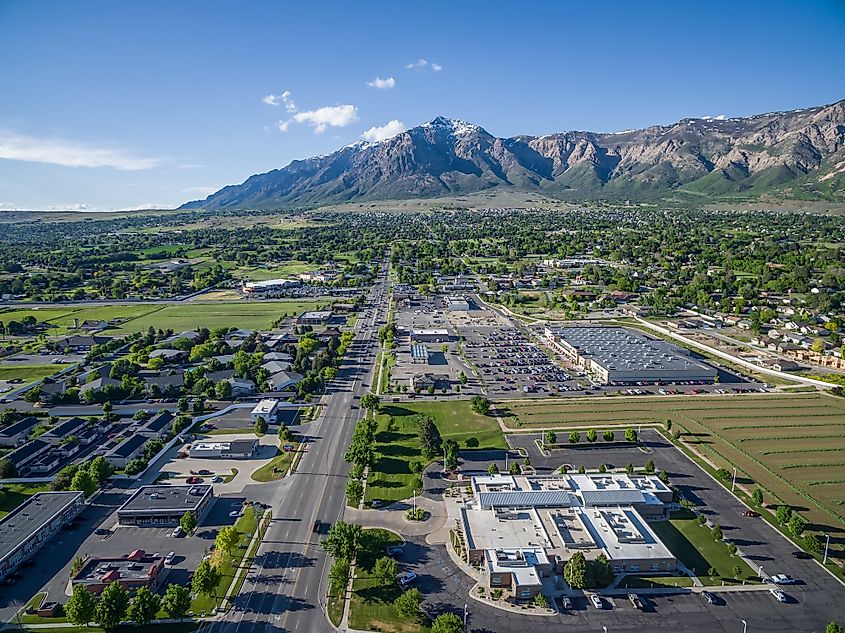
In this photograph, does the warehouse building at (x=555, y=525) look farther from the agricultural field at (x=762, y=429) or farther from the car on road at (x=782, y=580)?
the agricultural field at (x=762, y=429)

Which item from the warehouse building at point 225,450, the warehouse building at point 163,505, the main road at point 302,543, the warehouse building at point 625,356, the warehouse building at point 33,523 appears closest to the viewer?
the main road at point 302,543

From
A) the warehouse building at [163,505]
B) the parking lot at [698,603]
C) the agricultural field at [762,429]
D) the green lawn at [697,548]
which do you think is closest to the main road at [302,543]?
the warehouse building at [163,505]

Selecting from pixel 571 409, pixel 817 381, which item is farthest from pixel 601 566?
pixel 817 381

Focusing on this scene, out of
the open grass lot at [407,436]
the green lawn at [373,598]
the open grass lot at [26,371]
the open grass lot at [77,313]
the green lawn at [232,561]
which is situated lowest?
the green lawn at [373,598]

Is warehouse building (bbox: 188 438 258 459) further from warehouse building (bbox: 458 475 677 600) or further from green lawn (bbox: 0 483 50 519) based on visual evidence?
warehouse building (bbox: 458 475 677 600)

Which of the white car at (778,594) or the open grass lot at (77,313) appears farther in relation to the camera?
the open grass lot at (77,313)
